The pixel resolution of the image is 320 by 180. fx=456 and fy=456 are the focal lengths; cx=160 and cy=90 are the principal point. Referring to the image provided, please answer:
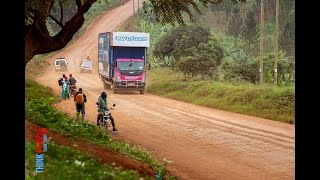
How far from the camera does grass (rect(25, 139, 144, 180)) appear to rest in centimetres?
653

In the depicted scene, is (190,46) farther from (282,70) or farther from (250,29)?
(250,29)

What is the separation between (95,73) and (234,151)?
29.4 metres

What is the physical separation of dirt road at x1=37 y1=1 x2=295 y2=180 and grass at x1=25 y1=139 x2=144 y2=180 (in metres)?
4.34

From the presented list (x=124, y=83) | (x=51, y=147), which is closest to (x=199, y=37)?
(x=124, y=83)

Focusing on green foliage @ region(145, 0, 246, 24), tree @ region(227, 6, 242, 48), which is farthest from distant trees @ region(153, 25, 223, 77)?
tree @ region(227, 6, 242, 48)

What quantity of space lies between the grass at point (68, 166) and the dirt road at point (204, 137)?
434 cm

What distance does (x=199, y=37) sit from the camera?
33594 mm

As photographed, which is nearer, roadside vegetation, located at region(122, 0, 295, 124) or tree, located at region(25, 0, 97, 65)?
tree, located at region(25, 0, 97, 65)

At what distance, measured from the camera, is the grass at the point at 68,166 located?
6.53m

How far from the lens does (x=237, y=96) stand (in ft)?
77.7

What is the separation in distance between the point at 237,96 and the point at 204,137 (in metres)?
8.00

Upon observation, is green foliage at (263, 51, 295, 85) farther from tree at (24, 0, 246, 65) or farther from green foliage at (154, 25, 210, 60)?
tree at (24, 0, 246, 65)
